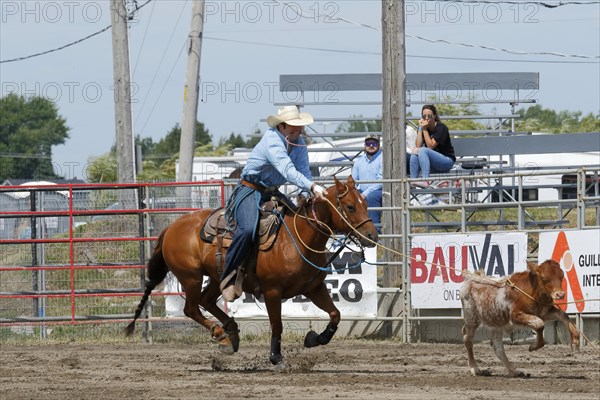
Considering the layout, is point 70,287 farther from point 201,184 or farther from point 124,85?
point 124,85

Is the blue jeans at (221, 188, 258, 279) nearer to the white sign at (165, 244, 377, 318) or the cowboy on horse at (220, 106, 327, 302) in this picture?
the cowboy on horse at (220, 106, 327, 302)

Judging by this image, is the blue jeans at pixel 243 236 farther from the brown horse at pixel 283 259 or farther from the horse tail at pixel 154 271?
the horse tail at pixel 154 271

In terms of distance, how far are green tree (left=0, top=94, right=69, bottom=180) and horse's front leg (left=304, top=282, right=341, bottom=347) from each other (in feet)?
268

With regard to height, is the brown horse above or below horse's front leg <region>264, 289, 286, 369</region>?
above

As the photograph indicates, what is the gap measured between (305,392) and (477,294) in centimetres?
205

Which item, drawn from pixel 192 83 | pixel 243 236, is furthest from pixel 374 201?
pixel 192 83

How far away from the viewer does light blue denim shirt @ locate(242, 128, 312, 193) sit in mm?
12352

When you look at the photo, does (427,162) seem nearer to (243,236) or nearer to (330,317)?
(330,317)

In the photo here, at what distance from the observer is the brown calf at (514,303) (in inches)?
445

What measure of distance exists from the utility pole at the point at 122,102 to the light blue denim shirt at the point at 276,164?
8.89 meters

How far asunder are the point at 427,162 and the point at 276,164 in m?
5.29

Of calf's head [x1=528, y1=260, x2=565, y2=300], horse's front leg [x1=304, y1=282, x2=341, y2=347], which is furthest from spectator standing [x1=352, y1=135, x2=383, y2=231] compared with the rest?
calf's head [x1=528, y1=260, x2=565, y2=300]

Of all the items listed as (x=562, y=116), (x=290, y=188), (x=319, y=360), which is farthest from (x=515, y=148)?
(x=562, y=116)

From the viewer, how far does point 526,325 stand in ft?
37.5
